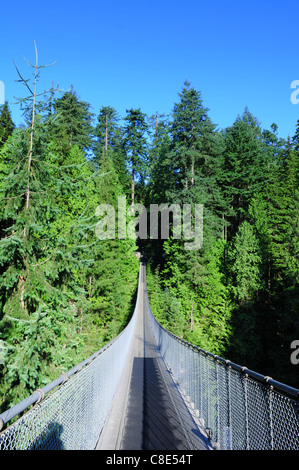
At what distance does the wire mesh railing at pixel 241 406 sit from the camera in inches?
110

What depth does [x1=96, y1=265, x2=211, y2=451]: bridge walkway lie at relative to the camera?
4801 mm

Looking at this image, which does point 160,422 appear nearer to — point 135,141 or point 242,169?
point 242,169

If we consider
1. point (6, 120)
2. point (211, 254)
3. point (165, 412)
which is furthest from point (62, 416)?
point (6, 120)

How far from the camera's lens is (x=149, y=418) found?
6051 millimetres

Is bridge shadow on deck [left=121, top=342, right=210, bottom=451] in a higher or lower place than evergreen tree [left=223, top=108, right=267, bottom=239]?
lower

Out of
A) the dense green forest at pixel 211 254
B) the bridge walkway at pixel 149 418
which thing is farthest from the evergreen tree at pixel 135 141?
the bridge walkway at pixel 149 418

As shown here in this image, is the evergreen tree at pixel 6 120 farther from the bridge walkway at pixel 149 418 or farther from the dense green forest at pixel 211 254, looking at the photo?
the bridge walkway at pixel 149 418

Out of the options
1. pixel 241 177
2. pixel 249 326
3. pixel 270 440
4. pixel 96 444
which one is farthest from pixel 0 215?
pixel 241 177

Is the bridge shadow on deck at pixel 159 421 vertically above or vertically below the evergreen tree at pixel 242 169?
below

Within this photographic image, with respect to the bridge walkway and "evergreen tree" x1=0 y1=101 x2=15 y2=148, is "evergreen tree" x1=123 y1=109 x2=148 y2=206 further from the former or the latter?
the bridge walkway

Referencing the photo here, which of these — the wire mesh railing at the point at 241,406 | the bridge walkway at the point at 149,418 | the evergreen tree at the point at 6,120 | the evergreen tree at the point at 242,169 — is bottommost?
the bridge walkway at the point at 149,418

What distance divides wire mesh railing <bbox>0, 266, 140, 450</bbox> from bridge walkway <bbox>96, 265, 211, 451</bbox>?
464 millimetres

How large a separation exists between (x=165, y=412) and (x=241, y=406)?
3.06 meters

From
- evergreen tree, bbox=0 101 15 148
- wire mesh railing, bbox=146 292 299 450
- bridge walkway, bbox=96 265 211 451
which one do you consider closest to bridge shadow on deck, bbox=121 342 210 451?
bridge walkway, bbox=96 265 211 451
